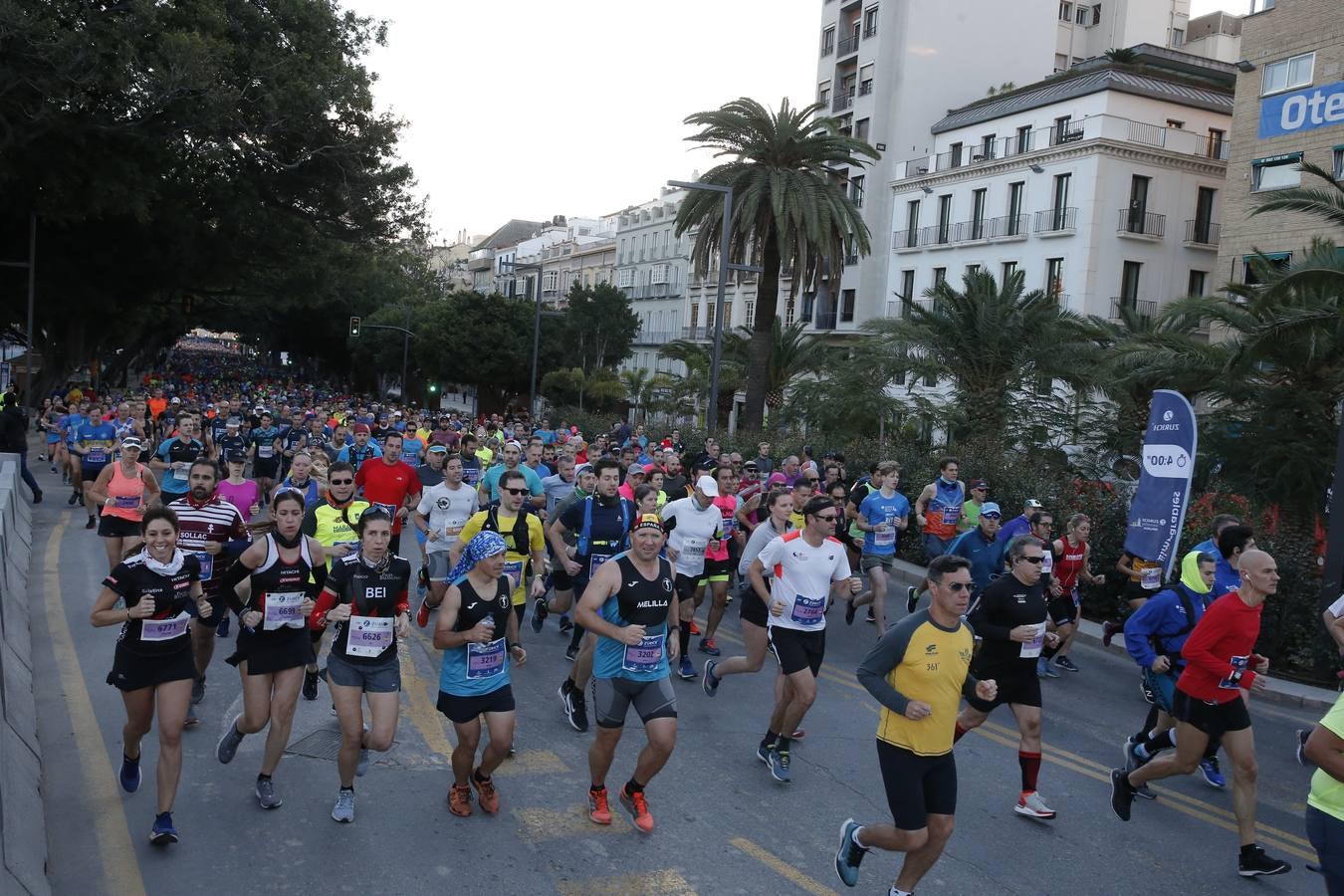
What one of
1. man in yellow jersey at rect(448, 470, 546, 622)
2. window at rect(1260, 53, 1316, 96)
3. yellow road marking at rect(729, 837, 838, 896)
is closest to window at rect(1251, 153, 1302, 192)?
window at rect(1260, 53, 1316, 96)

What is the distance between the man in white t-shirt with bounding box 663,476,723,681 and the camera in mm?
9836

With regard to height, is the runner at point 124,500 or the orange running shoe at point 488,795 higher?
the runner at point 124,500

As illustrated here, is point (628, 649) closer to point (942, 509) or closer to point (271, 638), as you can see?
point (271, 638)

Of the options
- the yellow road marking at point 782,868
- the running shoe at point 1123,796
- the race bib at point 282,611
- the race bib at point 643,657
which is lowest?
the yellow road marking at point 782,868

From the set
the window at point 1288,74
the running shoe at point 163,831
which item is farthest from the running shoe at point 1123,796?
the window at point 1288,74

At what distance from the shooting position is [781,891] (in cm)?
552

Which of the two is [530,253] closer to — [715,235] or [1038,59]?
[1038,59]

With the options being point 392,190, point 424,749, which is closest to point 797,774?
point 424,749

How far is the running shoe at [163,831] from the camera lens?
5574mm

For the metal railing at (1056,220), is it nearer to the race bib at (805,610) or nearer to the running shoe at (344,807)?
the race bib at (805,610)

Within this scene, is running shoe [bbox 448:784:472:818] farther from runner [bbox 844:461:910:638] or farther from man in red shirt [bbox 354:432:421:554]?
runner [bbox 844:461:910:638]

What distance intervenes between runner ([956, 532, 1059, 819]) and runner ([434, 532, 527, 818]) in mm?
2756

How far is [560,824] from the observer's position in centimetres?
622

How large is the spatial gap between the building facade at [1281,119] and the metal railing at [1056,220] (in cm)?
659
